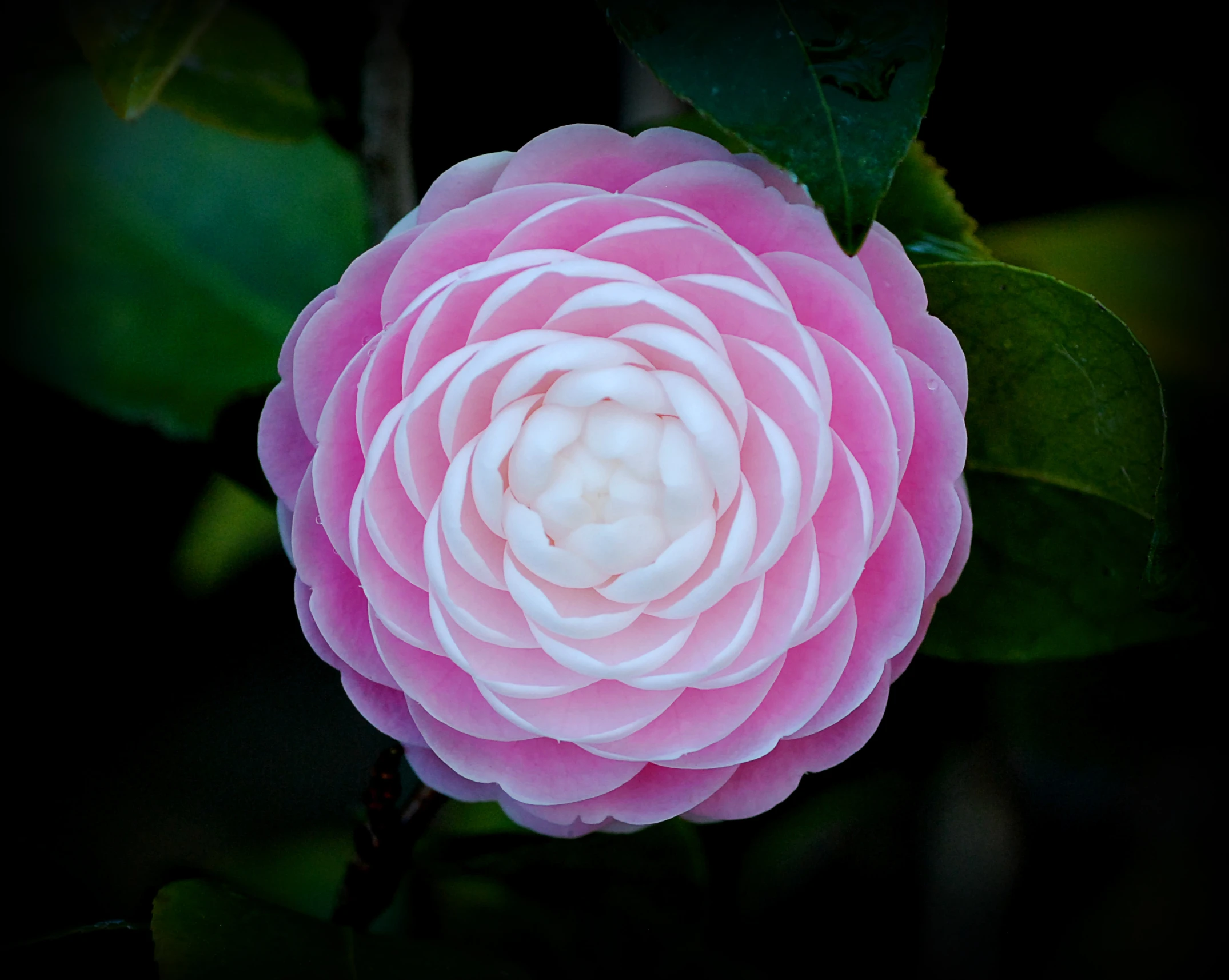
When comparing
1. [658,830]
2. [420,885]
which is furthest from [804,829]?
[420,885]

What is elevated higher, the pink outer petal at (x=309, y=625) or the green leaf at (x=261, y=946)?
the pink outer petal at (x=309, y=625)

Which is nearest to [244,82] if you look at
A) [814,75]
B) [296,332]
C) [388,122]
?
[388,122]

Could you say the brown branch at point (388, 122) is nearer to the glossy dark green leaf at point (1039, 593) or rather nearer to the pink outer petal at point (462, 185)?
the pink outer petal at point (462, 185)

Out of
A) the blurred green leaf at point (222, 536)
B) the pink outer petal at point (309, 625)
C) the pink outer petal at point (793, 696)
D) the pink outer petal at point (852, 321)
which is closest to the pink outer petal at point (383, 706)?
the pink outer petal at point (309, 625)

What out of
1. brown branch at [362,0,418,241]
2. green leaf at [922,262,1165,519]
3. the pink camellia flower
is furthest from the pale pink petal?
brown branch at [362,0,418,241]

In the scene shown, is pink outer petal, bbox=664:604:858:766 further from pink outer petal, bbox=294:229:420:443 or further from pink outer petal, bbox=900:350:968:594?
pink outer petal, bbox=294:229:420:443

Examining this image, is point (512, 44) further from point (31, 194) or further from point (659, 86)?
point (31, 194)

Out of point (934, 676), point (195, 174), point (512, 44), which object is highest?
point (512, 44)
